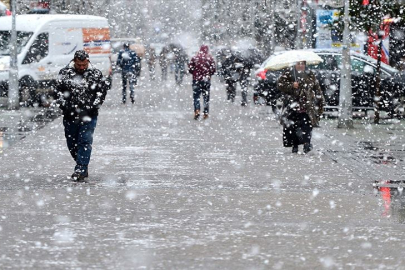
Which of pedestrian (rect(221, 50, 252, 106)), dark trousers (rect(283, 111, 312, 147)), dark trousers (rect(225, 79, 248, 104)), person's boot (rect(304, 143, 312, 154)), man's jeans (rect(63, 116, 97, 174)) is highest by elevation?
man's jeans (rect(63, 116, 97, 174))

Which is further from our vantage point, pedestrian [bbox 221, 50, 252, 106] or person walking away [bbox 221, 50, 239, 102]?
person walking away [bbox 221, 50, 239, 102]

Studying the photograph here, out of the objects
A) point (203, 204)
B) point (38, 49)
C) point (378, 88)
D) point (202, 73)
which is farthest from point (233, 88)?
point (203, 204)

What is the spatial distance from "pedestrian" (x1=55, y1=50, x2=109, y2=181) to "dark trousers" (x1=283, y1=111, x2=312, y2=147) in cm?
418

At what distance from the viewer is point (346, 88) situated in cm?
2120

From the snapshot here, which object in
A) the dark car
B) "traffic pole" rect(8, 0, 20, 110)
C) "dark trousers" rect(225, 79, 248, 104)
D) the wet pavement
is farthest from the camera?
"dark trousers" rect(225, 79, 248, 104)

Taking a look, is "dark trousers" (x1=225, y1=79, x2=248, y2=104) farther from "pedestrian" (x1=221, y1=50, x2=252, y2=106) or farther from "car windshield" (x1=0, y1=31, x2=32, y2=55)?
"car windshield" (x1=0, y1=31, x2=32, y2=55)

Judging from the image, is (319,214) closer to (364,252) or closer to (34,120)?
(364,252)

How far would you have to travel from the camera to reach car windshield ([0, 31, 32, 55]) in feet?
89.9

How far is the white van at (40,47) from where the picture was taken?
26.9 meters

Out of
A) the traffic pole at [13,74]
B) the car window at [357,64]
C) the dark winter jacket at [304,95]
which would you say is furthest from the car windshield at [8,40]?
the dark winter jacket at [304,95]

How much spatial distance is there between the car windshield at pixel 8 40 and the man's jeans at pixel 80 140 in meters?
15.0

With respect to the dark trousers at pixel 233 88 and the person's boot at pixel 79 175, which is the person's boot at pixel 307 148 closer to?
the person's boot at pixel 79 175

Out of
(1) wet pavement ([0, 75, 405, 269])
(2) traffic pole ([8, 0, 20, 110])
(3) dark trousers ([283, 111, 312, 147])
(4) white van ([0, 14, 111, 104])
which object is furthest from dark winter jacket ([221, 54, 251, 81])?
(3) dark trousers ([283, 111, 312, 147])

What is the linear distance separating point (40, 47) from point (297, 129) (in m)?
13.2
